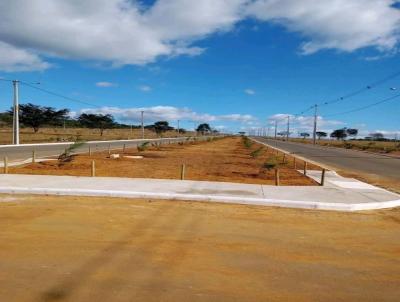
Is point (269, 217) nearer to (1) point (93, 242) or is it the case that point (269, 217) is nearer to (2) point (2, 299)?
(1) point (93, 242)

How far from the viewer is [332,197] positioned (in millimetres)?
10617

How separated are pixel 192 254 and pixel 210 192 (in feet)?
16.7

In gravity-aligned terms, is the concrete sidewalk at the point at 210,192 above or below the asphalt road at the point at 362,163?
above

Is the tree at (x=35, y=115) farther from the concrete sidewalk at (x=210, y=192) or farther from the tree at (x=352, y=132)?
the tree at (x=352, y=132)

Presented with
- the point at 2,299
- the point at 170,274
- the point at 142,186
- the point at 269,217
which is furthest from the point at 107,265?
the point at 142,186

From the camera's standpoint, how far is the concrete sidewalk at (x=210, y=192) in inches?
385

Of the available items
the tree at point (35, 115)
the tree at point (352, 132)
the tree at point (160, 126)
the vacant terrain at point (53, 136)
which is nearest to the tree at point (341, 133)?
the tree at point (352, 132)

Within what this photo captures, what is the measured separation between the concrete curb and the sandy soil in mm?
649

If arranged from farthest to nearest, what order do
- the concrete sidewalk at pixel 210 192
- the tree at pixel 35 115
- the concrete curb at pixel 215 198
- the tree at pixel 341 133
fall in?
the tree at pixel 341 133, the tree at pixel 35 115, the concrete sidewalk at pixel 210 192, the concrete curb at pixel 215 198

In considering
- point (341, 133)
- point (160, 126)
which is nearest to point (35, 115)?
point (160, 126)

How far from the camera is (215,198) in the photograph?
32.5 feet

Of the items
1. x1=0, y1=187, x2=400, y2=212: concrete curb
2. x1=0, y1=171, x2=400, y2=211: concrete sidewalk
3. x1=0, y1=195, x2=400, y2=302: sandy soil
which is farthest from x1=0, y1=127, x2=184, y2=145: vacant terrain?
x1=0, y1=195, x2=400, y2=302: sandy soil

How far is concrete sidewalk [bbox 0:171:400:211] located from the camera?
32.1 feet

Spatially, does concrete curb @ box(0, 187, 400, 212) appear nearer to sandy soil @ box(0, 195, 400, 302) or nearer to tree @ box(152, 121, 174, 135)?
sandy soil @ box(0, 195, 400, 302)
